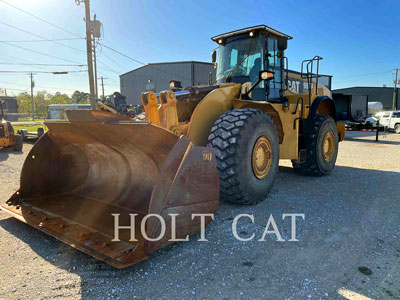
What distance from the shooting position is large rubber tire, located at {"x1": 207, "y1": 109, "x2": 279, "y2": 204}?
365cm

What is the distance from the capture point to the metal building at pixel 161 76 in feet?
94.8

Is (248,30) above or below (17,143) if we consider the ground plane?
above

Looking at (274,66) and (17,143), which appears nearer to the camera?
(274,66)

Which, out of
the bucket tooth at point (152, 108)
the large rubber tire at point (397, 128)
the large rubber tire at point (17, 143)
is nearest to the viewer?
the bucket tooth at point (152, 108)

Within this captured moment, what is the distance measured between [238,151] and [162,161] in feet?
3.28

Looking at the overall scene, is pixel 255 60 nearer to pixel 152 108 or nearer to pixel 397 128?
pixel 152 108

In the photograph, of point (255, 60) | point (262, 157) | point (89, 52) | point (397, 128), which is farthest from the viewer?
point (397, 128)

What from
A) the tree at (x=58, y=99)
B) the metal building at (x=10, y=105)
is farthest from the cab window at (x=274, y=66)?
the tree at (x=58, y=99)

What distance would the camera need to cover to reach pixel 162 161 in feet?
10.8

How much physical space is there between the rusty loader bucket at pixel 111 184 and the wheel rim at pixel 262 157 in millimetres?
1123

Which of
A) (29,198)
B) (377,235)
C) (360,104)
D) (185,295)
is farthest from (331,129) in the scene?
(360,104)

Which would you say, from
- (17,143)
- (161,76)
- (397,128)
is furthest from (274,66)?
(161,76)

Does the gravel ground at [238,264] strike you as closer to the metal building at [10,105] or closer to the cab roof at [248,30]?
the cab roof at [248,30]

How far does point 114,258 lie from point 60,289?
468 millimetres
